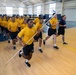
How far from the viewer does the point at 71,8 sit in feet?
80.1

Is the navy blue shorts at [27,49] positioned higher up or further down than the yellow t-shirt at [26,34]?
further down

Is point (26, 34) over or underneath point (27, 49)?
over

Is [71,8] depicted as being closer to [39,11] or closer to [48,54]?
[39,11]

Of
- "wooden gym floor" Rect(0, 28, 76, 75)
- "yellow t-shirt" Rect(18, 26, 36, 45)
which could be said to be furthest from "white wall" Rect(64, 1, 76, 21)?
"yellow t-shirt" Rect(18, 26, 36, 45)

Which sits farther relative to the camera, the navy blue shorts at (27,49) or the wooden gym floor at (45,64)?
the navy blue shorts at (27,49)

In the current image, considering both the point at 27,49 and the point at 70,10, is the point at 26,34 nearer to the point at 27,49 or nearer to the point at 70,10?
the point at 27,49

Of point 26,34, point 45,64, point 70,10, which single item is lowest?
point 45,64

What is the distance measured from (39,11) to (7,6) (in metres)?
9.77

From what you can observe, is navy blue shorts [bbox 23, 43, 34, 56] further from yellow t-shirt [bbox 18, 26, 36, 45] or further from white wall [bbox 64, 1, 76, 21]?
white wall [bbox 64, 1, 76, 21]

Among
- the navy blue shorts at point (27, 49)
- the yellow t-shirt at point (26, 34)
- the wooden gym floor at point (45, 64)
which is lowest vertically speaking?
the wooden gym floor at point (45, 64)

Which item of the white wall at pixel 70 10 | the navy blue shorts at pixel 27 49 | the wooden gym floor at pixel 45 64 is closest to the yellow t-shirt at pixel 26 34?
the navy blue shorts at pixel 27 49

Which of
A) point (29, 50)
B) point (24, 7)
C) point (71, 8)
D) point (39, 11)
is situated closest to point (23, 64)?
point (29, 50)

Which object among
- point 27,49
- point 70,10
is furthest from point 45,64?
point 70,10

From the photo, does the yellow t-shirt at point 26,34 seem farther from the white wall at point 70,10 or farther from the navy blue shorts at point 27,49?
the white wall at point 70,10
